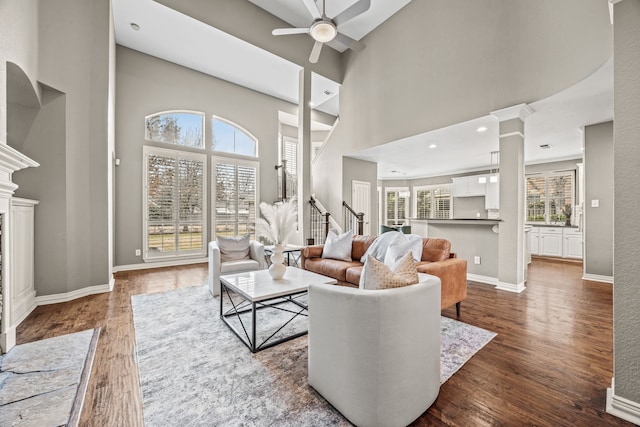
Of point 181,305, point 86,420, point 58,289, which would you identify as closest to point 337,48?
point 181,305

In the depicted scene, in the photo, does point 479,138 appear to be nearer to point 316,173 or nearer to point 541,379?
point 316,173

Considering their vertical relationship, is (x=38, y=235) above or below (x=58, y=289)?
above

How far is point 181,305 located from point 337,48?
6388 millimetres

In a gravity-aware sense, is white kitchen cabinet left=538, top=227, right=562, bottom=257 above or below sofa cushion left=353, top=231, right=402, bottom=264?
below

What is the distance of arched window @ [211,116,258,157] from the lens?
21.1 feet

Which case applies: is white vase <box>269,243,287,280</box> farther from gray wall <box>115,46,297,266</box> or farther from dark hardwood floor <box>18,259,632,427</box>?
gray wall <box>115,46,297,266</box>

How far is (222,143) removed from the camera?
6520mm

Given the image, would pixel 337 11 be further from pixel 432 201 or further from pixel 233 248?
pixel 432 201

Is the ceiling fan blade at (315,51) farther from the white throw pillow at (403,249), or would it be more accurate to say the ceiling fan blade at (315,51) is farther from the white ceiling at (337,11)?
the white throw pillow at (403,249)

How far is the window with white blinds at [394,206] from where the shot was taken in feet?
35.2

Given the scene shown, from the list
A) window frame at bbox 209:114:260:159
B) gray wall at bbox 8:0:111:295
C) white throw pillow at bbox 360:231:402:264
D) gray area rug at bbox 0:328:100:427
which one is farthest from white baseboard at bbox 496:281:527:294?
window frame at bbox 209:114:260:159

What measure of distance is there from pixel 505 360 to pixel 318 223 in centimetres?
455

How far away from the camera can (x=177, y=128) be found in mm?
5930

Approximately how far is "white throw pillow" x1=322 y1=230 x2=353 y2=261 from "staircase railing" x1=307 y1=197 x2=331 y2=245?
6.02 feet
